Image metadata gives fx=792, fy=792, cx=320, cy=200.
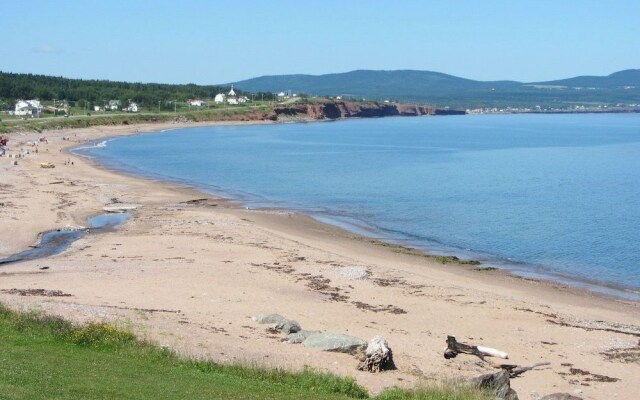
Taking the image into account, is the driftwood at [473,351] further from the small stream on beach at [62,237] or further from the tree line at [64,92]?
the tree line at [64,92]

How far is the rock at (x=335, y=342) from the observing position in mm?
17922

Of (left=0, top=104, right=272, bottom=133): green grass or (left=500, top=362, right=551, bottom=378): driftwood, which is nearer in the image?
(left=500, top=362, right=551, bottom=378): driftwood

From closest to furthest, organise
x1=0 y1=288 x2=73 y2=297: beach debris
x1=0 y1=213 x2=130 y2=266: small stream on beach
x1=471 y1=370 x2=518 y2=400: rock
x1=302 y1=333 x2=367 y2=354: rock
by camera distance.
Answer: x1=471 y1=370 x2=518 y2=400: rock, x1=302 y1=333 x2=367 y2=354: rock, x1=0 y1=288 x2=73 y2=297: beach debris, x1=0 y1=213 x2=130 y2=266: small stream on beach

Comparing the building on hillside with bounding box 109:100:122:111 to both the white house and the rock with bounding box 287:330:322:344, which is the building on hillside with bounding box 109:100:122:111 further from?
the rock with bounding box 287:330:322:344


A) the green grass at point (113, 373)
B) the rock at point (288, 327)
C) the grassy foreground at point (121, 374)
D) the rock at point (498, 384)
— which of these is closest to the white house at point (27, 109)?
the rock at point (288, 327)

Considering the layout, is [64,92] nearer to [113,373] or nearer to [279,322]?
[279,322]

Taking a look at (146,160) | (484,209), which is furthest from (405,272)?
(146,160)

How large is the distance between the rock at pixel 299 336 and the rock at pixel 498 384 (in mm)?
4779

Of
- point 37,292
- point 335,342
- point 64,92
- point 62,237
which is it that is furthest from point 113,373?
point 64,92

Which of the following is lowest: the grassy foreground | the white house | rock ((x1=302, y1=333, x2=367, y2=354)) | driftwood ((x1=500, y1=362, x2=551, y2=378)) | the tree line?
driftwood ((x1=500, y1=362, x2=551, y2=378))

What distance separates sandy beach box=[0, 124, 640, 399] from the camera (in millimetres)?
17812

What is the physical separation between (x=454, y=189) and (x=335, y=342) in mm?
43775

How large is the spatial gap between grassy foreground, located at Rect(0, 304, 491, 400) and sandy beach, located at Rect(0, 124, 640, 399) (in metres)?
1.61

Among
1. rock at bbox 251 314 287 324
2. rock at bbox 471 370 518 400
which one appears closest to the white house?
rock at bbox 251 314 287 324
